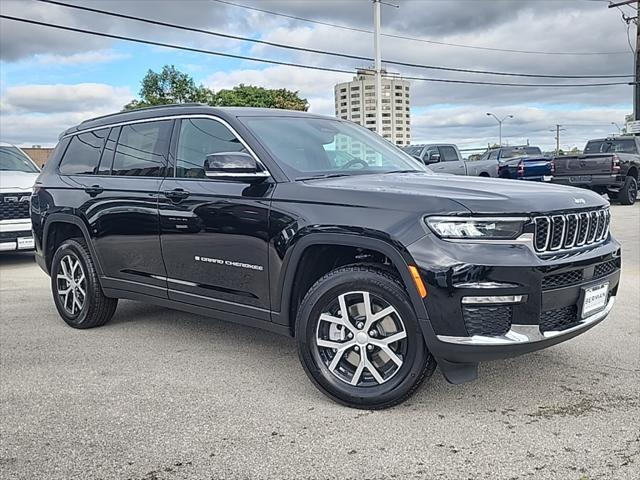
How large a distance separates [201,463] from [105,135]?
11.4 feet

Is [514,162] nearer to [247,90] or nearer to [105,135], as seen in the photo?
[105,135]

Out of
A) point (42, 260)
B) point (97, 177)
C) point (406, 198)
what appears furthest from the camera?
point (42, 260)

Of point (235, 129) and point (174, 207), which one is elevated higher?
point (235, 129)

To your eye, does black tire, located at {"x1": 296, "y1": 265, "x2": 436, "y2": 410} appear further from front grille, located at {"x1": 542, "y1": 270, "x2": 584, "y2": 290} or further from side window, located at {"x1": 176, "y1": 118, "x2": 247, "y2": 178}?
side window, located at {"x1": 176, "y1": 118, "x2": 247, "y2": 178}

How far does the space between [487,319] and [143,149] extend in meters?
3.15

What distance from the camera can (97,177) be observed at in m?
5.48

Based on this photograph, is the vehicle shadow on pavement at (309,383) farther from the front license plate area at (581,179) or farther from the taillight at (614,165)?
the taillight at (614,165)

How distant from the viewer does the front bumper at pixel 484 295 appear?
3.28 metres

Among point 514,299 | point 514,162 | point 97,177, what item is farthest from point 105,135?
point 514,162

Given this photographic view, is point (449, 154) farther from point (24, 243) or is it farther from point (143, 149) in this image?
point (143, 149)

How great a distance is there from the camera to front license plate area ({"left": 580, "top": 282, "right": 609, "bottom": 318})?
363 centimetres

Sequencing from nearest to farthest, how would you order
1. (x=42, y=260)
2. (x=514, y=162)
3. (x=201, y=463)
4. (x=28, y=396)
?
(x=201, y=463) < (x=28, y=396) < (x=42, y=260) < (x=514, y=162)

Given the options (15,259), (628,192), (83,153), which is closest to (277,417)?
(83,153)

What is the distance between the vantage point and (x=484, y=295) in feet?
10.8
